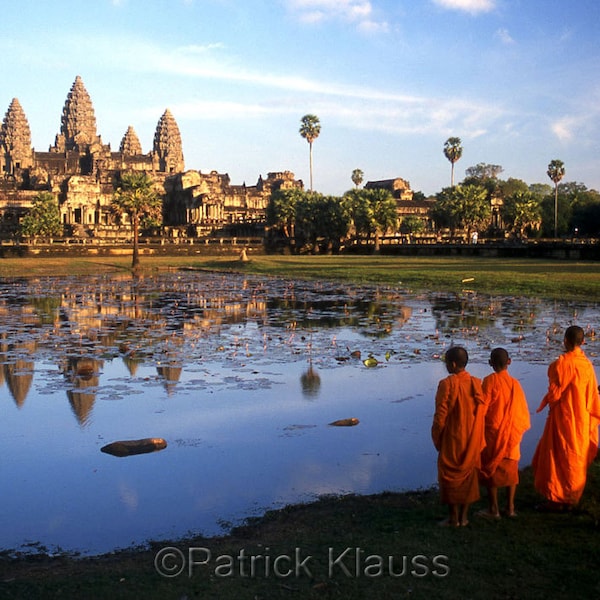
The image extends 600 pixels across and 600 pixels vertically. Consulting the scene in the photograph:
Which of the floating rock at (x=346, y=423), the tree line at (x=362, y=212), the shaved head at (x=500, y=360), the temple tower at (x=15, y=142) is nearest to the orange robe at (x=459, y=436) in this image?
the shaved head at (x=500, y=360)

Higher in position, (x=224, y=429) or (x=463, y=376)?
(x=463, y=376)

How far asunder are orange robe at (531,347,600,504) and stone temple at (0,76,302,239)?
336 ft

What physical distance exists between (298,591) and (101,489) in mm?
3453

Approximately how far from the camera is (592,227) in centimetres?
9844

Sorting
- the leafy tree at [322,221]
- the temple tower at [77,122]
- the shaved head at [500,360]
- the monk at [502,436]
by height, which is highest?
the temple tower at [77,122]

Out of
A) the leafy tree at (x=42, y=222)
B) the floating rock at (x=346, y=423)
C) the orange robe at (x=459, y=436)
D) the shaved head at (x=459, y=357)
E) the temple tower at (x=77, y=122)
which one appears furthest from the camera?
the temple tower at (x=77, y=122)

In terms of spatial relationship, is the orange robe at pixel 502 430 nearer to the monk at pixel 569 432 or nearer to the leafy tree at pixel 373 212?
the monk at pixel 569 432

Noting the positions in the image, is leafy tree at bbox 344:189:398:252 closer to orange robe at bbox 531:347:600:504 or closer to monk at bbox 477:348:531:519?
orange robe at bbox 531:347:600:504

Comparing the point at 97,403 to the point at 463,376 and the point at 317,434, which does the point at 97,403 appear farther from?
the point at 463,376

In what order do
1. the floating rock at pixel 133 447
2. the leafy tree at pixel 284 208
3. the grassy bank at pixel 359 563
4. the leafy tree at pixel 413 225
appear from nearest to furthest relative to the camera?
the grassy bank at pixel 359 563, the floating rock at pixel 133 447, the leafy tree at pixel 284 208, the leafy tree at pixel 413 225

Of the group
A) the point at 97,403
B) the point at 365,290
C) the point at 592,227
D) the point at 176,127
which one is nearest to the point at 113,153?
the point at 176,127

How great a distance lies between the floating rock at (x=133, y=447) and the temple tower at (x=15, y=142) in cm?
15640

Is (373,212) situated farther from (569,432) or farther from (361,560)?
(361,560)

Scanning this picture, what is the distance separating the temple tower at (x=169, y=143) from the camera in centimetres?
16682
